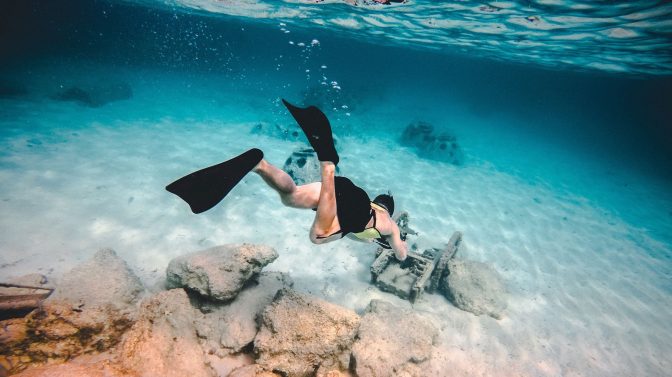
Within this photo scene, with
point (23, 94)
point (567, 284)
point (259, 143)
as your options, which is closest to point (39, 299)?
point (567, 284)

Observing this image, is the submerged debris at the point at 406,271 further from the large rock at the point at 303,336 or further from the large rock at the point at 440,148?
the large rock at the point at 440,148

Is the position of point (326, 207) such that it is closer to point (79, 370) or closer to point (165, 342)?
point (165, 342)

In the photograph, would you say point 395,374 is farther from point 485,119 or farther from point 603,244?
point 485,119

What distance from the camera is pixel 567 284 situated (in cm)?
819

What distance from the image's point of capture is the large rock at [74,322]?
10.2ft

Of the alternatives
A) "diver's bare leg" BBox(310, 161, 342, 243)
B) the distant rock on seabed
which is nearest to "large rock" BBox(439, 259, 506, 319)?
"diver's bare leg" BBox(310, 161, 342, 243)

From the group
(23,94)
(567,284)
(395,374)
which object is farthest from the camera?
(23,94)

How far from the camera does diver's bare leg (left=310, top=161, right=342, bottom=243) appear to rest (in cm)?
340

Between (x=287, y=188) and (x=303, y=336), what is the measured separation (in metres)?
1.88

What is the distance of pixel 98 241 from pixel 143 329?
4495mm

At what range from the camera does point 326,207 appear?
349cm

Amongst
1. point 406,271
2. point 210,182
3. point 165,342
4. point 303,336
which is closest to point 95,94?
point 165,342

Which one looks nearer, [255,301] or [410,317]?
[255,301]

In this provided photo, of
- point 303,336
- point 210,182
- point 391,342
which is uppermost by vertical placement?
point 210,182
